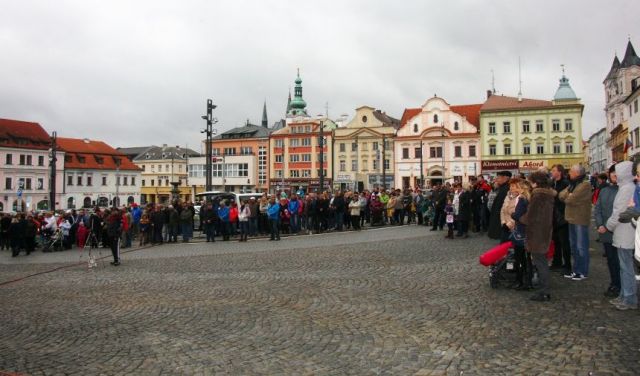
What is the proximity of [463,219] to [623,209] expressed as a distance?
8.84 m

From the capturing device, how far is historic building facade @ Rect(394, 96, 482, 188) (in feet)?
224

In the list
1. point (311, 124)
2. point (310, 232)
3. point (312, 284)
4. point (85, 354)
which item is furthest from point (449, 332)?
point (311, 124)

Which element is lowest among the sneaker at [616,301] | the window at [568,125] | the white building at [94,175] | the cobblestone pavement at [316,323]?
the cobblestone pavement at [316,323]

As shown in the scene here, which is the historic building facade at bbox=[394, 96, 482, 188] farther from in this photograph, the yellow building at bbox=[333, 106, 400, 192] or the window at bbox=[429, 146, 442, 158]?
the yellow building at bbox=[333, 106, 400, 192]

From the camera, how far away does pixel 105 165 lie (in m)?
88.6

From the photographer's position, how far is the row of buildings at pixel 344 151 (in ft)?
216

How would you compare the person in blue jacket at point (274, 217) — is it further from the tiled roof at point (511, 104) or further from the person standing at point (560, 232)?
the tiled roof at point (511, 104)

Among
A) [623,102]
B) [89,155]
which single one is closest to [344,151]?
[623,102]

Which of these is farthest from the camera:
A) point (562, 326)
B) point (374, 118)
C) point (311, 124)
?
point (311, 124)

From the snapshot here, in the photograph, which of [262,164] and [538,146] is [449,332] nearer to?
[538,146]

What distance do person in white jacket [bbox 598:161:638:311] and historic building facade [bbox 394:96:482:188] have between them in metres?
60.6

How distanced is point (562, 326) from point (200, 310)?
17.0 ft

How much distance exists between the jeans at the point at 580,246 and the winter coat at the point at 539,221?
132 centimetres

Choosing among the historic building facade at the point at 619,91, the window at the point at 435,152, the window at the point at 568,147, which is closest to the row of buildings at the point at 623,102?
the historic building facade at the point at 619,91
